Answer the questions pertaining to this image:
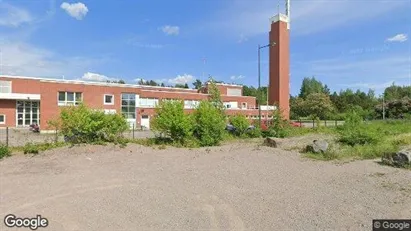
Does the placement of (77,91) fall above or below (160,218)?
above

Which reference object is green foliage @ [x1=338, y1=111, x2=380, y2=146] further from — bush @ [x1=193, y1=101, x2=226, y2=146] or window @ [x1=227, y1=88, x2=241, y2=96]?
window @ [x1=227, y1=88, x2=241, y2=96]

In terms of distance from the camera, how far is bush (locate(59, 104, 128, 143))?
48.1 feet

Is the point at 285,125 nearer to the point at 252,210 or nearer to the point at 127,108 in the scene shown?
the point at 252,210

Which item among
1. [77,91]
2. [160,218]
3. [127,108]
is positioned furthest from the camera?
[127,108]

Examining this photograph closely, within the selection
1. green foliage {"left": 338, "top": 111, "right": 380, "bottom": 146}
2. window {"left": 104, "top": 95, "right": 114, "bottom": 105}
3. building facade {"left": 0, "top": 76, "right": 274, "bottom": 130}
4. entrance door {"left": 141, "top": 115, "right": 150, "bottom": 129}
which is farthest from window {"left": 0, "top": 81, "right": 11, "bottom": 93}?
green foliage {"left": 338, "top": 111, "right": 380, "bottom": 146}

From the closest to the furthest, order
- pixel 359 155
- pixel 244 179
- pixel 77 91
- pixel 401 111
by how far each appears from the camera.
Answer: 1. pixel 244 179
2. pixel 359 155
3. pixel 77 91
4. pixel 401 111

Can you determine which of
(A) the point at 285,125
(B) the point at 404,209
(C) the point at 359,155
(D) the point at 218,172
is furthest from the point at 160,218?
(A) the point at 285,125

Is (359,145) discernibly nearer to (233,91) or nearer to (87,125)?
(87,125)

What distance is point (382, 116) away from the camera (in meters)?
56.6

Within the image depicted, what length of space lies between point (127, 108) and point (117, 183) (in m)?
33.0

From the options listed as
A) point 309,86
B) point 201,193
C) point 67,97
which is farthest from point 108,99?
point 309,86

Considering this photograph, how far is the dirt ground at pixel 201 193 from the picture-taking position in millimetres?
5797

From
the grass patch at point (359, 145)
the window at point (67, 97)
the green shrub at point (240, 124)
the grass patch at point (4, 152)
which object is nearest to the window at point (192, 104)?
the green shrub at point (240, 124)

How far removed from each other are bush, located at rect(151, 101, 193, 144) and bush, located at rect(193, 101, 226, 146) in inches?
25.4
